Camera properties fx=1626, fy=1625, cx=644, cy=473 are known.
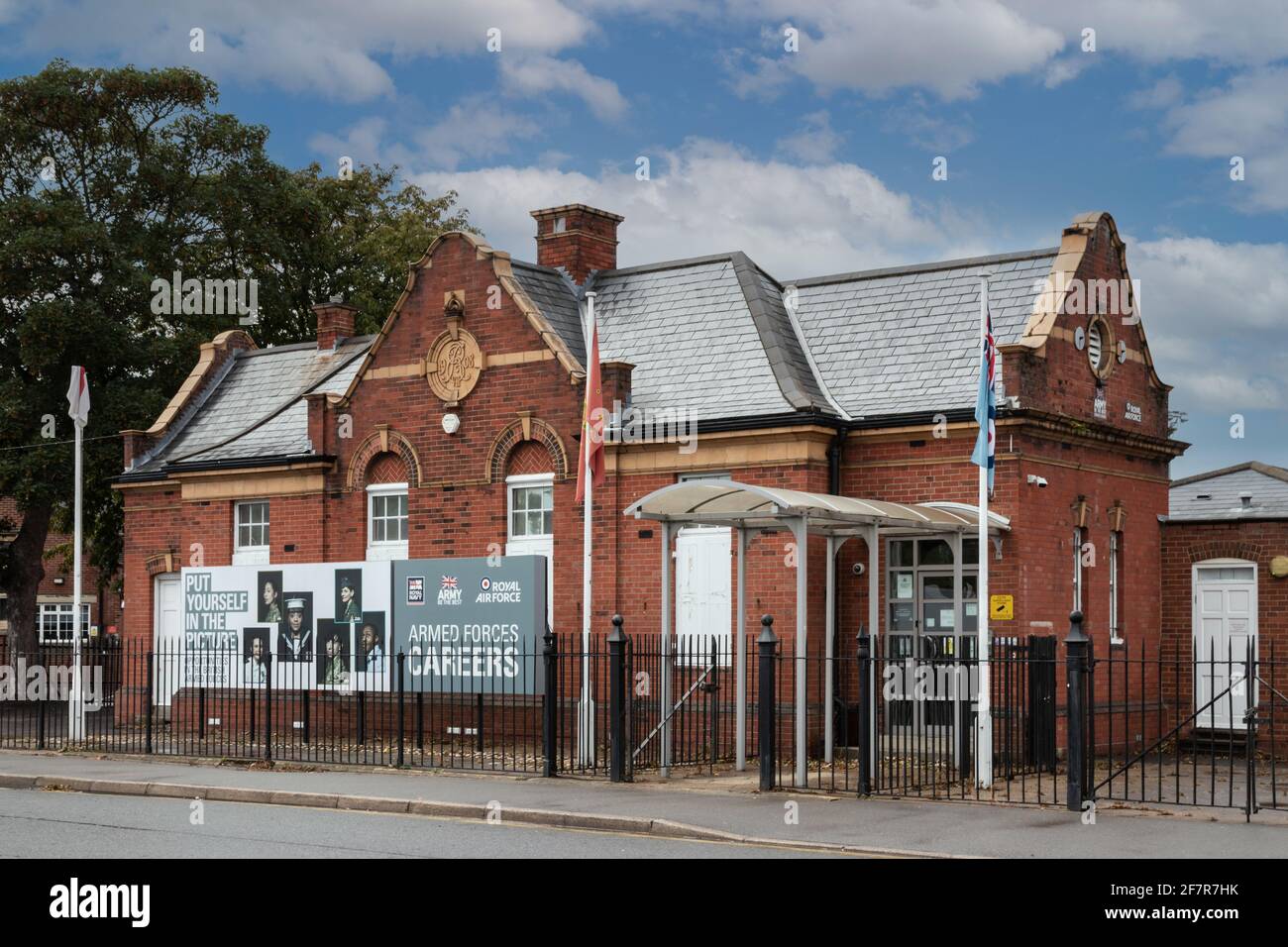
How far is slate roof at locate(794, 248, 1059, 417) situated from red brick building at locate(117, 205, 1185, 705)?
0.04 meters

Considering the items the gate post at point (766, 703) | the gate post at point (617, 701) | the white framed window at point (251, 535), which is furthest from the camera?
the white framed window at point (251, 535)

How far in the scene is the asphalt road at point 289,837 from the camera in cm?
1309

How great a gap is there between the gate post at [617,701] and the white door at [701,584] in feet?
13.1

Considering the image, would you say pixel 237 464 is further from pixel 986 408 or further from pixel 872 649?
pixel 986 408

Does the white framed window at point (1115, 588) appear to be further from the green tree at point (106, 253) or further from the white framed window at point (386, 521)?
the green tree at point (106, 253)

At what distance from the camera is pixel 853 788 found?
58.0 ft

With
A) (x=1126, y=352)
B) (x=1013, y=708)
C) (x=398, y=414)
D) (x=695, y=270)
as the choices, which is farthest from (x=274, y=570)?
(x=1126, y=352)

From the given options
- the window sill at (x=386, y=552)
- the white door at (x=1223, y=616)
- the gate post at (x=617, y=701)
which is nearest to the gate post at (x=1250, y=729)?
the gate post at (x=617, y=701)

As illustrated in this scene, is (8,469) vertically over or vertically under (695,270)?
under

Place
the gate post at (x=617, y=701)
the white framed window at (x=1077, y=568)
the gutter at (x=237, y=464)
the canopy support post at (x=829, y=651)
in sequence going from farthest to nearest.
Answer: the gutter at (x=237, y=464), the white framed window at (x=1077, y=568), the gate post at (x=617, y=701), the canopy support post at (x=829, y=651)

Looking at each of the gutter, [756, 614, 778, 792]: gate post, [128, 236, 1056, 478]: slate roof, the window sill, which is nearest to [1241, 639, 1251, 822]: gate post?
[756, 614, 778, 792]: gate post

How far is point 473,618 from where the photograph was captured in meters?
22.9
